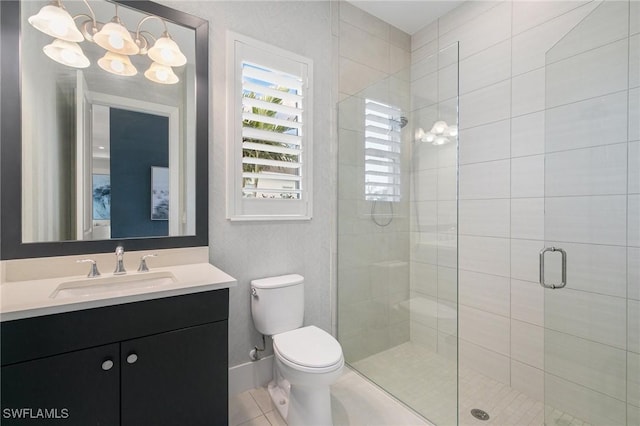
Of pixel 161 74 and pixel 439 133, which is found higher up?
pixel 161 74

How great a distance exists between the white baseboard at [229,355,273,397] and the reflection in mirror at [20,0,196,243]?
961 millimetres

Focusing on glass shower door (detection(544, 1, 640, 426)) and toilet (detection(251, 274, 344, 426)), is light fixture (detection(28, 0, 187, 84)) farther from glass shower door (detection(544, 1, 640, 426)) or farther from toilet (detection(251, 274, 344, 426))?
glass shower door (detection(544, 1, 640, 426))

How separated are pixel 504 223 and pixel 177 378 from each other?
2.16 m

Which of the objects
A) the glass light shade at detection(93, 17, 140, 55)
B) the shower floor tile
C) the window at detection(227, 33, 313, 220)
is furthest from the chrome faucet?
the shower floor tile

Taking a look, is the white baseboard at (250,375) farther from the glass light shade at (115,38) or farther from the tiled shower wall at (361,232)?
the glass light shade at (115,38)

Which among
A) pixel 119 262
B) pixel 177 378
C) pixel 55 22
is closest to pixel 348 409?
pixel 177 378

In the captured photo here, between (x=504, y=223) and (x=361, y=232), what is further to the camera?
(x=361, y=232)

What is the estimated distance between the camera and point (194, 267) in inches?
64.1

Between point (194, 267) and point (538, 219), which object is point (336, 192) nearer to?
point (194, 267)

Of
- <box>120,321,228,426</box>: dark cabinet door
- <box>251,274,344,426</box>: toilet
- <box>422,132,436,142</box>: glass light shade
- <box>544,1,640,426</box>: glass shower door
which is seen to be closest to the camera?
<box>120,321,228,426</box>: dark cabinet door

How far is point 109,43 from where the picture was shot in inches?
58.5

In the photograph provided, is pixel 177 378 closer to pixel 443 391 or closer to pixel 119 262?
pixel 119 262

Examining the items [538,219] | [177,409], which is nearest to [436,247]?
[538,219]

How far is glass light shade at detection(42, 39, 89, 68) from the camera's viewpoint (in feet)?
4.52
